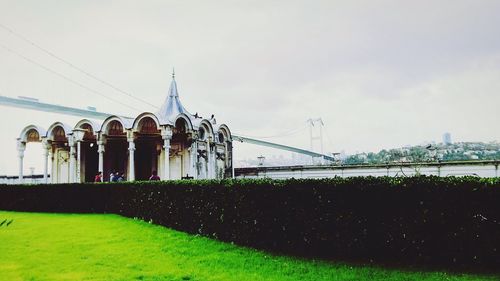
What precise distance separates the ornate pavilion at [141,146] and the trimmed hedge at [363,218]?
38.2 feet

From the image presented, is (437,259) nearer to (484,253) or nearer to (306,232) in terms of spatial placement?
(484,253)

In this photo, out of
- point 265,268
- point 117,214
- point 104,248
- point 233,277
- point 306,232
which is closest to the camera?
point 233,277

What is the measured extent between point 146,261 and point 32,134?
22254 millimetres

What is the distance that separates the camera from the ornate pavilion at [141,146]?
72.5ft

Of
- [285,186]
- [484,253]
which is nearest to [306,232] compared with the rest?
[285,186]

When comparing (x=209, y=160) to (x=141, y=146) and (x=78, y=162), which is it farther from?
(x=78, y=162)

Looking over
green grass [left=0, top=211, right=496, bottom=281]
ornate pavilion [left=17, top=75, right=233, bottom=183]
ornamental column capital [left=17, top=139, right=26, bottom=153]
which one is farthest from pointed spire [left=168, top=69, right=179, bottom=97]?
green grass [left=0, top=211, right=496, bottom=281]

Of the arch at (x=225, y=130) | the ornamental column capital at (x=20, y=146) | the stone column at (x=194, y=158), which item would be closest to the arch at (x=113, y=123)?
the stone column at (x=194, y=158)

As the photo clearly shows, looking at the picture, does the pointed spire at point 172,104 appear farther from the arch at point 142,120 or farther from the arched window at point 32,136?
the arched window at point 32,136

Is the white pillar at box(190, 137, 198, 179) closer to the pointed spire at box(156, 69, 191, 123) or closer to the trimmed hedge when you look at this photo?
the pointed spire at box(156, 69, 191, 123)

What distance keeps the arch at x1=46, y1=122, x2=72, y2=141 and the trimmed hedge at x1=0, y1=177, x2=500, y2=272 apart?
1694cm

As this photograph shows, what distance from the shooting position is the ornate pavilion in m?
22.1

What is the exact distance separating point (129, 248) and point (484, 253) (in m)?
7.68

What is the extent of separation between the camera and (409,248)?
7.78m
